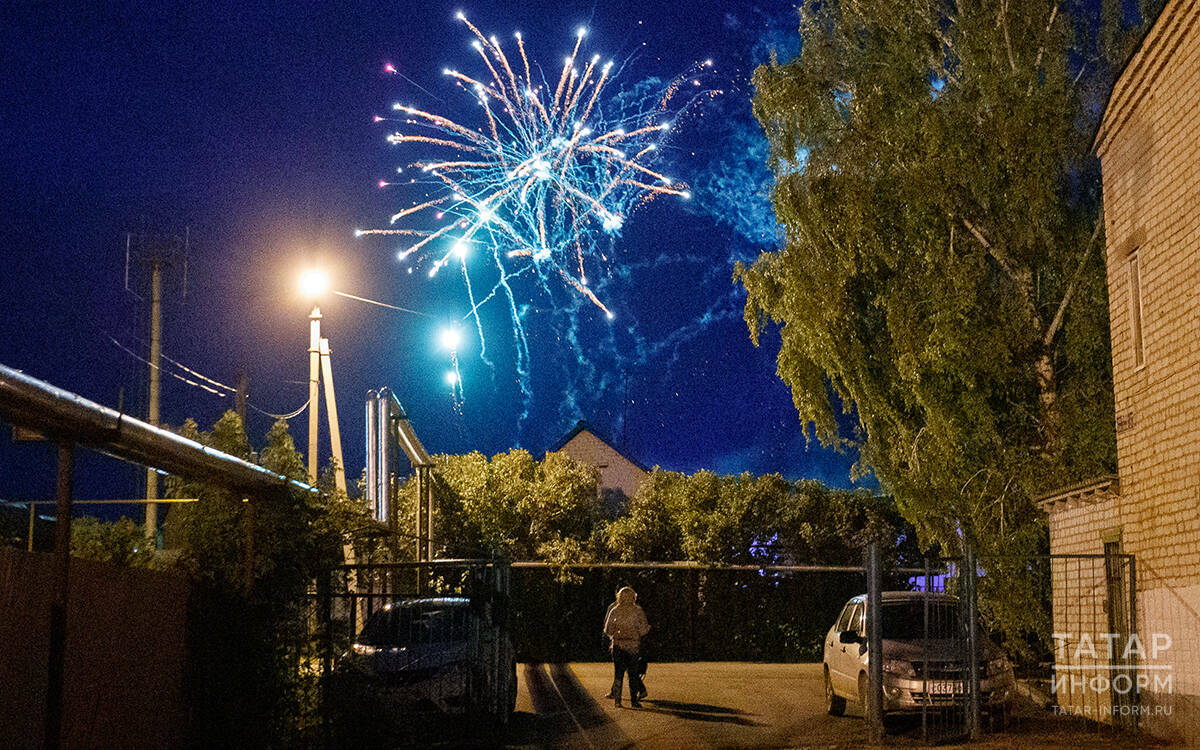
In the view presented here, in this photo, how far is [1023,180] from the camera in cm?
2017

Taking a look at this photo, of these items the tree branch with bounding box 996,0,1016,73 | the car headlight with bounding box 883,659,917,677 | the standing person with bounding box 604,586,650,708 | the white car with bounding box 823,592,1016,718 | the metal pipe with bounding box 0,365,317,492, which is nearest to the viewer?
the metal pipe with bounding box 0,365,317,492

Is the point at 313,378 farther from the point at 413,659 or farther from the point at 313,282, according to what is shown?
the point at 413,659

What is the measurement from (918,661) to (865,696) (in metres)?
0.80

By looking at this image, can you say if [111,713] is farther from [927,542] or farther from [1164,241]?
[927,542]

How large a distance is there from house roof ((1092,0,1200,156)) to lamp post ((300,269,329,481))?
40.6 feet

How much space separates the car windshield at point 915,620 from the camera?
15219mm

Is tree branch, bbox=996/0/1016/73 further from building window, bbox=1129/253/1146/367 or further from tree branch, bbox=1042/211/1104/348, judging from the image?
building window, bbox=1129/253/1146/367

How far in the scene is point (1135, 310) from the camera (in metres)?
14.6

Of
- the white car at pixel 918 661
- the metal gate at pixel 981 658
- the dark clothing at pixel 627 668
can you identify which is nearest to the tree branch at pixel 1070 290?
the metal gate at pixel 981 658

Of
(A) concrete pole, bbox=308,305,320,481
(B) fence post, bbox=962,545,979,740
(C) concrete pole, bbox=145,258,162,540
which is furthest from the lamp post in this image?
(B) fence post, bbox=962,545,979,740

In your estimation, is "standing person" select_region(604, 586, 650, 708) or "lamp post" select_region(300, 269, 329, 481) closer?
"standing person" select_region(604, 586, 650, 708)

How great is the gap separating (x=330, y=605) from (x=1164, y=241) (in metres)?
10.2

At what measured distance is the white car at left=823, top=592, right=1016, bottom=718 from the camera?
14406 millimetres

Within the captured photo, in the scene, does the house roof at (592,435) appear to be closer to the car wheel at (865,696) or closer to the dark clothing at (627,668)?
the dark clothing at (627,668)
